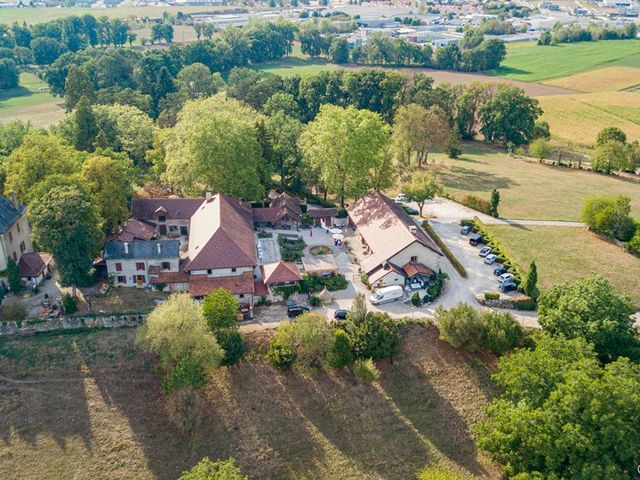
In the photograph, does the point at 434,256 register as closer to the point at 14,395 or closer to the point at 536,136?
the point at 14,395

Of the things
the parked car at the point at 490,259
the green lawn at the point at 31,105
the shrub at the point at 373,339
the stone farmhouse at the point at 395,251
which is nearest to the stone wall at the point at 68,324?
the shrub at the point at 373,339

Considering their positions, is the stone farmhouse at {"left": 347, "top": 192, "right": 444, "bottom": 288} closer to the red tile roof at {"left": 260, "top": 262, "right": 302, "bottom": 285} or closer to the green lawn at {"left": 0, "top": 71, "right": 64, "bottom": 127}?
the red tile roof at {"left": 260, "top": 262, "right": 302, "bottom": 285}

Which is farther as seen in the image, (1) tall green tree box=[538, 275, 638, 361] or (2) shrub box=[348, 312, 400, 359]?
(2) shrub box=[348, 312, 400, 359]

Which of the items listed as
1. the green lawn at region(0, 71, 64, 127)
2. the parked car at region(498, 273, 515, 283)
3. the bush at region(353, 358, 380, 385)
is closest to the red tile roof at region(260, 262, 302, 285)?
the bush at region(353, 358, 380, 385)

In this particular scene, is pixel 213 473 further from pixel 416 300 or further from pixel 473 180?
pixel 473 180

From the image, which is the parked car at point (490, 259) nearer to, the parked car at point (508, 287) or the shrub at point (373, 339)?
the parked car at point (508, 287)

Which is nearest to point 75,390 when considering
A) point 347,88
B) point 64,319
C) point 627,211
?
point 64,319
